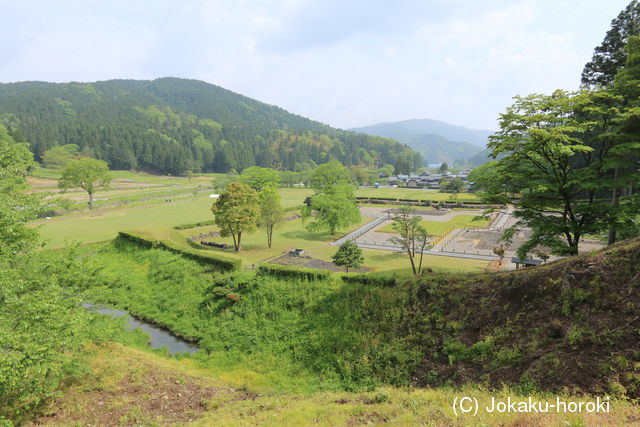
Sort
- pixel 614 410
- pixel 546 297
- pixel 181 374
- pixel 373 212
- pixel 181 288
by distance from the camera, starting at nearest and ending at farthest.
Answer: pixel 614 410
pixel 546 297
pixel 181 374
pixel 181 288
pixel 373 212

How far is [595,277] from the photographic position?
42.1 ft

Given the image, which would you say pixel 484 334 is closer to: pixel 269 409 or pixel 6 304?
pixel 269 409

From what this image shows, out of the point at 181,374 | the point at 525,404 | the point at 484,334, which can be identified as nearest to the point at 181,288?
the point at 181,374

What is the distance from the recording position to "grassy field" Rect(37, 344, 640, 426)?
8.77 m

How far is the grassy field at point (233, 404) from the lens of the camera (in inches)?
345

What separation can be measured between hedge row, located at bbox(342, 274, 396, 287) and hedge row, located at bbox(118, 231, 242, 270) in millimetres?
11160

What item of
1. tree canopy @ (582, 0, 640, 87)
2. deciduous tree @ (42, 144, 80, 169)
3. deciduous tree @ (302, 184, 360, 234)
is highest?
tree canopy @ (582, 0, 640, 87)

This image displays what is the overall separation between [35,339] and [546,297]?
20.0 m

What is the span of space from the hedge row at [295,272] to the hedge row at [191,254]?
3.84 m

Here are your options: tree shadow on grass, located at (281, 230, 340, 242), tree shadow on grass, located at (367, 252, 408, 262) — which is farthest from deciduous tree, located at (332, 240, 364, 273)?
tree shadow on grass, located at (281, 230, 340, 242)

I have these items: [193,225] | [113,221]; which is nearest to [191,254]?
[193,225]

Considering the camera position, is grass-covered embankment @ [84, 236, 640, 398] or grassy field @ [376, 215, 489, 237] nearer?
grass-covered embankment @ [84, 236, 640, 398]

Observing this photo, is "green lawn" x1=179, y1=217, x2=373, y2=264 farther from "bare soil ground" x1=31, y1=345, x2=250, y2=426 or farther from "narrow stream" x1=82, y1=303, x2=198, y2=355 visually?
"bare soil ground" x1=31, y1=345, x2=250, y2=426

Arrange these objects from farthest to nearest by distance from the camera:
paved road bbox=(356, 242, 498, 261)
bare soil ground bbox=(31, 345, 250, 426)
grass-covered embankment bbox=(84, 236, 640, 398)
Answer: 1. paved road bbox=(356, 242, 498, 261)
2. bare soil ground bbox=(31, 345, 250, 426)
3. grass-covered embankment bbox=(84, 236, 640, 398)
